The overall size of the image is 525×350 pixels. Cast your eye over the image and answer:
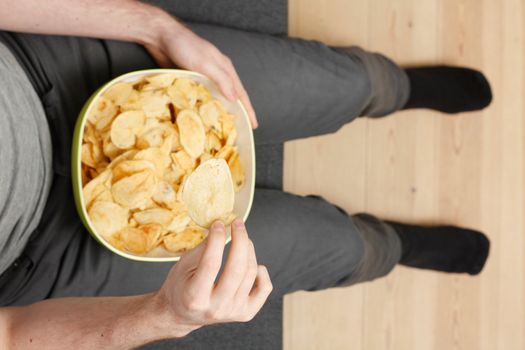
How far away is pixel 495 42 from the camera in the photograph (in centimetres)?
142

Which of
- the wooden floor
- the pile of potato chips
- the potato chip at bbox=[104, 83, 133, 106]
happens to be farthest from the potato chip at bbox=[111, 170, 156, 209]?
the wooden floor

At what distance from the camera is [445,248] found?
1365mm

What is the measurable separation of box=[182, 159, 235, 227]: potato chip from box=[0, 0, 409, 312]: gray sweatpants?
0.81ft

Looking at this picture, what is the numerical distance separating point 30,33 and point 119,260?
0.33 meters

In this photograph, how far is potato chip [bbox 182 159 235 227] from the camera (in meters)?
0.58

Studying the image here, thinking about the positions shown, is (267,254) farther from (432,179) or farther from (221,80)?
(432,179)

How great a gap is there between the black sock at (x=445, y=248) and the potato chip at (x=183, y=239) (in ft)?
2.36

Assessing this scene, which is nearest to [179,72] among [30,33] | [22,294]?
[30,33]

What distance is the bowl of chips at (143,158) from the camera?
2.18ft

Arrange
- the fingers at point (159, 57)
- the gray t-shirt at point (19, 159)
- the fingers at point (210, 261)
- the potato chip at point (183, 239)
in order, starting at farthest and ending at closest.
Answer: the fingers at point (159, 57) < the potato chip at point (183, 239) < the gray t-shirt at point (19, 159) < the fingers at point (210, 261)

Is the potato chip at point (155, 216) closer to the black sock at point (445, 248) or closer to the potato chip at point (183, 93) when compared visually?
the potato chip at point (183, 93)

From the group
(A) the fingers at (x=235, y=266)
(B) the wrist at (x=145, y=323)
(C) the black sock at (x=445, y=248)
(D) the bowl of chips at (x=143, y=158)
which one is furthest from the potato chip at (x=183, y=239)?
(C) the black sock at (x=445, y=248)

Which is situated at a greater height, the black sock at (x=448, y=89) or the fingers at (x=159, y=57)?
the fingers at (x=159, y=57)

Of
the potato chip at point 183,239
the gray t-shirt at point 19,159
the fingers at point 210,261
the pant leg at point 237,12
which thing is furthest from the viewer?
the pant leg at point 237,12
